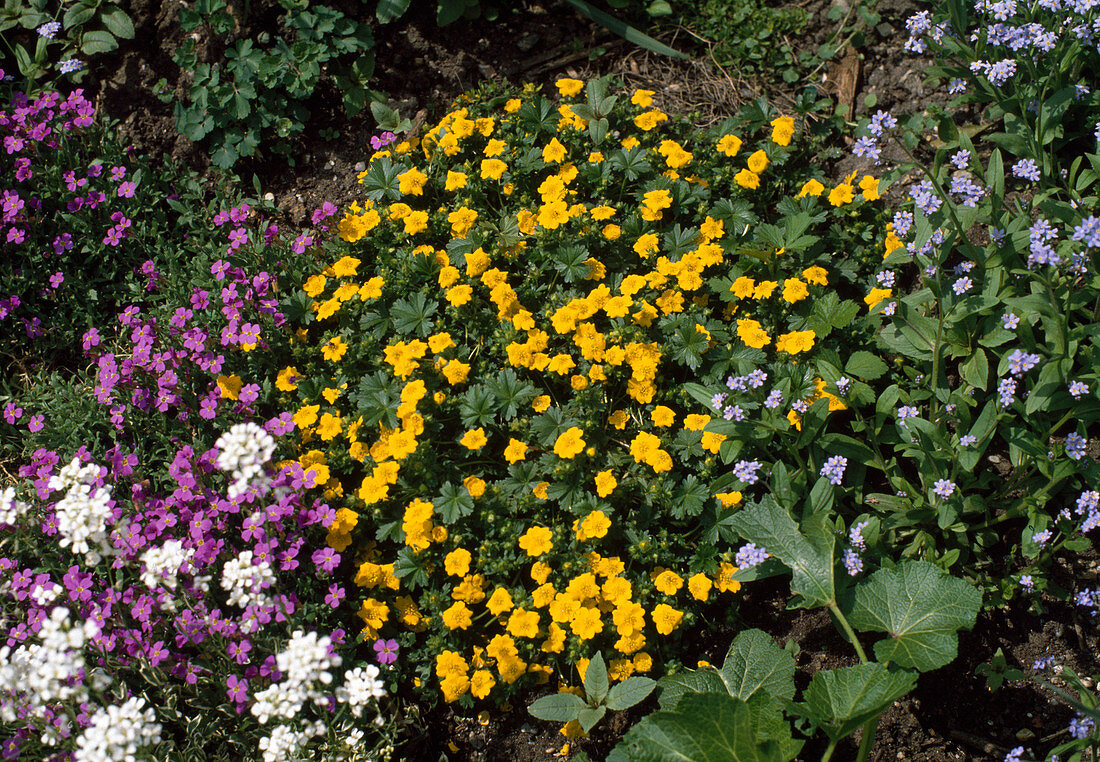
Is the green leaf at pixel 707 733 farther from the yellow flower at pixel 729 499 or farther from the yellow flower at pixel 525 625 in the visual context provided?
the yellow flower at pixel 729 499

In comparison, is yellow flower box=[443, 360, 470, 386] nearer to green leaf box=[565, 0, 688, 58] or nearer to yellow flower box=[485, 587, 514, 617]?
yellow flower box=[485, 587, 514, 617]

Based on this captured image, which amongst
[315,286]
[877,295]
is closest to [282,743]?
[315,286]

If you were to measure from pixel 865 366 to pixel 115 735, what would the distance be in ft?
9.04

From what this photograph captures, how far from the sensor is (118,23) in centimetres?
432

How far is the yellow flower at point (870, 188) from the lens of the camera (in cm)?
357

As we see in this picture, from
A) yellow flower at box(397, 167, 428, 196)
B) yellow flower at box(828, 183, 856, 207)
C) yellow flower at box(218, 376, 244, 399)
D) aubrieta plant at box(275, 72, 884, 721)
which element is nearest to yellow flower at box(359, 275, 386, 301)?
aubrieta plant at box(275, 72, 884, 721)

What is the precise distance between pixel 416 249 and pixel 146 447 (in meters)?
1.47

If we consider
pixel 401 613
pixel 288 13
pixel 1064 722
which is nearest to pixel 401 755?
pixel 401 613

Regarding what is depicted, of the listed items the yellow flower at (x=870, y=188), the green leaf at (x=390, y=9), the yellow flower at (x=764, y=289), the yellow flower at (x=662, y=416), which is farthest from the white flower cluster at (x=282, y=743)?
the green leaf at (x=390, y=9)

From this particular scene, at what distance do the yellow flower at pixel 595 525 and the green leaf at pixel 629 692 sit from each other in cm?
50

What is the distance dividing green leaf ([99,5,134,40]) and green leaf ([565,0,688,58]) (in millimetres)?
2347

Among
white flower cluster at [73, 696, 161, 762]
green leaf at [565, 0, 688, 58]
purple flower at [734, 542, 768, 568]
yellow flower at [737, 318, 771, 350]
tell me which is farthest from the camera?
green leaf at [565, 0, 688, 58]

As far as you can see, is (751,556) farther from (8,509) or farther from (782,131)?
(8,509)

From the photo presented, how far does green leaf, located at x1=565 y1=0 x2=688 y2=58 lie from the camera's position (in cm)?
452
